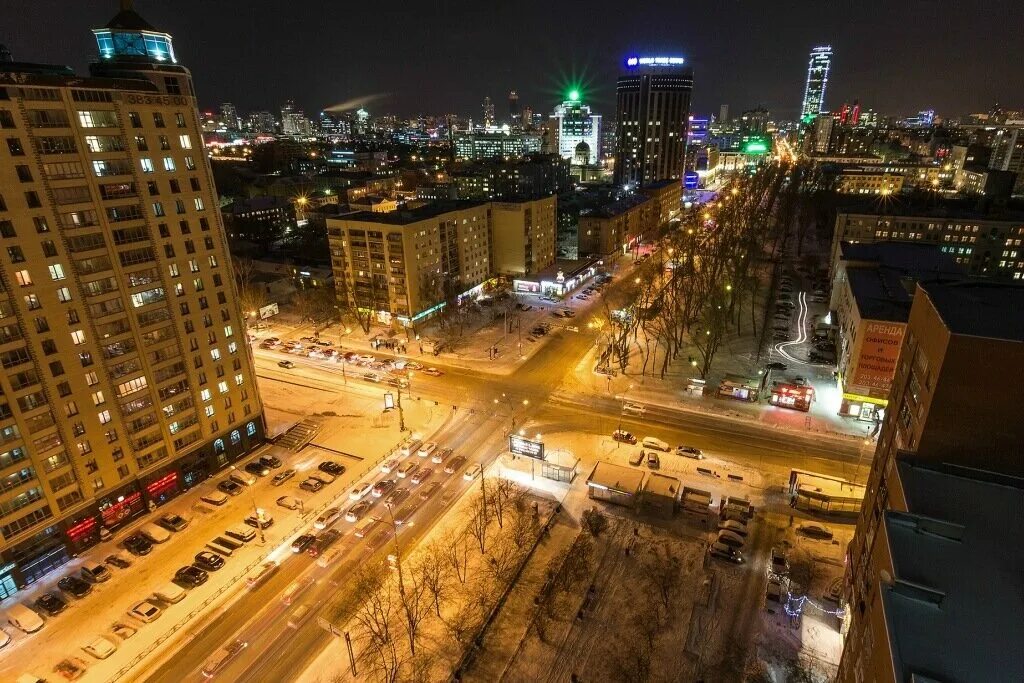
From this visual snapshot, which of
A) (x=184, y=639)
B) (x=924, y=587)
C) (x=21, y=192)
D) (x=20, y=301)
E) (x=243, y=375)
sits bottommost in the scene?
(x=184, y=639)

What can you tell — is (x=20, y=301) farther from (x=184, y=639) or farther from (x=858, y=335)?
(x=858, y=335)

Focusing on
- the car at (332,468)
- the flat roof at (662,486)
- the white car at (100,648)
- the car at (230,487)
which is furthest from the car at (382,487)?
the flat roof at (662,486)

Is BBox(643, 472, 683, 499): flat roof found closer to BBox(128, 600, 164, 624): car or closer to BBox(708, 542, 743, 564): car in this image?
BBox(708, 542, 743, 564): car

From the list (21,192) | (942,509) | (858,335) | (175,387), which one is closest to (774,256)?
(858,335)

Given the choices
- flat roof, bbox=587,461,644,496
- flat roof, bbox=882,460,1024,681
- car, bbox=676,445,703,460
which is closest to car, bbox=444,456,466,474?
flat roof, bbox=587,461,644,496

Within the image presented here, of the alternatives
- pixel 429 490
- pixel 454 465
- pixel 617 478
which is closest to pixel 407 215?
pixel 454 465

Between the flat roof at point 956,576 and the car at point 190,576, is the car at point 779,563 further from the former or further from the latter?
the car at point 190,576

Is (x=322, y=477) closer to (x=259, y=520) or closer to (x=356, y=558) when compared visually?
(x=259, y=520)
